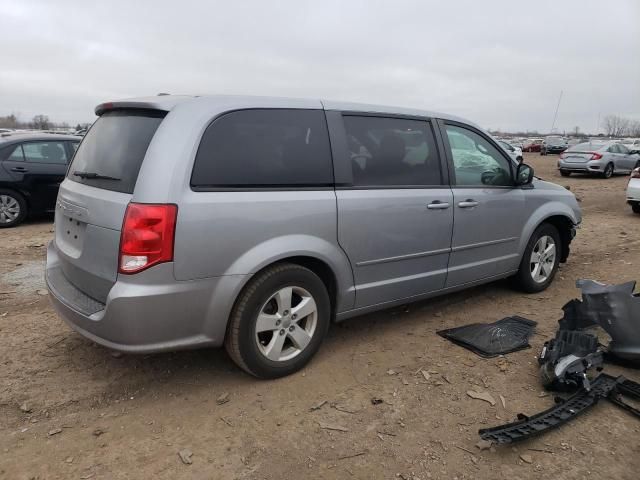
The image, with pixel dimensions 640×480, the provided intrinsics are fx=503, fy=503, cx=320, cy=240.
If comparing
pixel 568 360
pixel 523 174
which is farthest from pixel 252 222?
pixel 523 174

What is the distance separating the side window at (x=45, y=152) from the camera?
8.55 metres

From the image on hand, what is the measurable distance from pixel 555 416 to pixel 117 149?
118 inches

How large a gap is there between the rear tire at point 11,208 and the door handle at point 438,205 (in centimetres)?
738

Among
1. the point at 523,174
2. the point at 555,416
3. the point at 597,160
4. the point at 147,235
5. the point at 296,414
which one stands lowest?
the point at 296,414

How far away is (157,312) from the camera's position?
275cm

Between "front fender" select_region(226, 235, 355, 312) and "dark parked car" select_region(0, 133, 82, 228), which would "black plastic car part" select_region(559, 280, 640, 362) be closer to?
"front fender" select_region(226, 235, 355, 312)

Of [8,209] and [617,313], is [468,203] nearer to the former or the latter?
[617,313]

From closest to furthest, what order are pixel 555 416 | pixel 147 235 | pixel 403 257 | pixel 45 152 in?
pixel 147 235
pixel 555 416
pixel 403 257
pixel 45 152

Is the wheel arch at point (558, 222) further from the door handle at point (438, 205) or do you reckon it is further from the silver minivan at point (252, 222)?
the door handle at point (438, 205)

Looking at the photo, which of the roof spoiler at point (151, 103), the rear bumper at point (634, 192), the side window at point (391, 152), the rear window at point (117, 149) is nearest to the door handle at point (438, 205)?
the side window at point (391, 152)

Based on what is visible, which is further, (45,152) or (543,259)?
(45,152)

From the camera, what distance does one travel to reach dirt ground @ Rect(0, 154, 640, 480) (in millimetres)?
2504

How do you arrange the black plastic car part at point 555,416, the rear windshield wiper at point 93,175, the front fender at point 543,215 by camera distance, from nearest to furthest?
1. the black plastic car part at point 555,416
2. the rear windshield wiper at point 93,175
3. the front fender at point 543,215

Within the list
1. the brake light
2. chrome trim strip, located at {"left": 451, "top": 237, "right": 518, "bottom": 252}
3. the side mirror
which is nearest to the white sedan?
the side mirror
